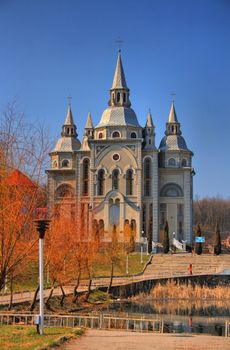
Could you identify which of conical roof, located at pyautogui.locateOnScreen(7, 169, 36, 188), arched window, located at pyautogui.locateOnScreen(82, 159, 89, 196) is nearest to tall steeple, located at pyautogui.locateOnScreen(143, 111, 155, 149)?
arched window, located at pyautogui.locateOnScreen(82, 159, 89, 196)

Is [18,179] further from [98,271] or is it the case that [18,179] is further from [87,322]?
[98,271]

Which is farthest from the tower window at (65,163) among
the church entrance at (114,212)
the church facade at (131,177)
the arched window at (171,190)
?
the arched window at (171,190)

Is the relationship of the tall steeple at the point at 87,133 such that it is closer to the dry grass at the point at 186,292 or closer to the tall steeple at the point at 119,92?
the tall steeple at the point at 119,92

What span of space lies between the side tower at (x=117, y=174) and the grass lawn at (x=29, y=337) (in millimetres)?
49222

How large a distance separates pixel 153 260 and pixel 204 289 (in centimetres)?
1521

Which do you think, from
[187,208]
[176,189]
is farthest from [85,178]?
[187,208]

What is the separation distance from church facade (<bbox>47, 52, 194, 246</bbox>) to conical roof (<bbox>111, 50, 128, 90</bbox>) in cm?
55

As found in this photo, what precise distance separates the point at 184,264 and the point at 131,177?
1729 cm

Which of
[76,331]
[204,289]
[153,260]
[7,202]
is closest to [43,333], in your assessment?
[76,331]

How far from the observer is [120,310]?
32031 mm

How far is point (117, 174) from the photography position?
2667 inches

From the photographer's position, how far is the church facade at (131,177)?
66.8 m

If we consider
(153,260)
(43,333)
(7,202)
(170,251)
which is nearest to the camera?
(43,333)

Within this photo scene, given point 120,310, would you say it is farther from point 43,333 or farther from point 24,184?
point 43,333
